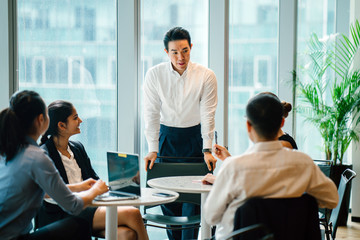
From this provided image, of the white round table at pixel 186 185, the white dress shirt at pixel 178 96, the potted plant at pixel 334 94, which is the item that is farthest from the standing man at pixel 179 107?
the potted plant at pixel 334 94

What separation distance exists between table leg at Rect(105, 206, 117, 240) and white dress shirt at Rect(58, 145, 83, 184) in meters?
0.40

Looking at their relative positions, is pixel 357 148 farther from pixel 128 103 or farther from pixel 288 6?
pixel 128 103

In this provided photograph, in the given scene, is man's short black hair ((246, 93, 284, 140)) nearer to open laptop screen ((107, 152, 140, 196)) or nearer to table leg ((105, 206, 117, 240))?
open laptop screen ((107, 152, 140, 196))

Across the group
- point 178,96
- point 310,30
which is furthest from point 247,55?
point 178,96

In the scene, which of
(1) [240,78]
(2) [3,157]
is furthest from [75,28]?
(2) [3,157]

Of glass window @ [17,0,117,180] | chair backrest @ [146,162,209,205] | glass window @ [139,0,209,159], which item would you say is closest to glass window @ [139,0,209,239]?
glass window @ [139,0,209,159]

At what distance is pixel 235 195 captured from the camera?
1.89 metres

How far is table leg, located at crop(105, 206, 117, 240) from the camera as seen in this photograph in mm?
2609

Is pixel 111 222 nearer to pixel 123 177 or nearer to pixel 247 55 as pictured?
pixel 123 177

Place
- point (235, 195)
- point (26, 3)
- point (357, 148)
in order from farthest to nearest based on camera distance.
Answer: point (357, 148) < point (26, 3) < point (235, 195)

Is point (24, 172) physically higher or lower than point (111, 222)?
higher

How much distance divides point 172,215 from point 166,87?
1019mm

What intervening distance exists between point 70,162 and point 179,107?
1.14 metres

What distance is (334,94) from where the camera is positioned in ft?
15.9
